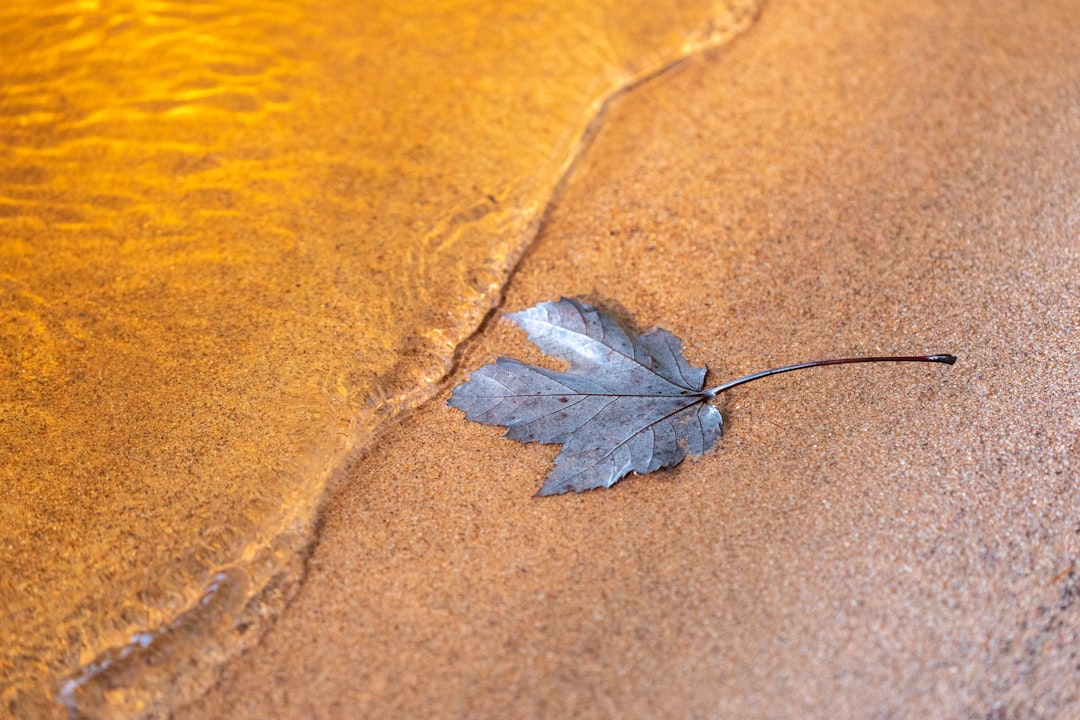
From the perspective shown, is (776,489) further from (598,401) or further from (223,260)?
(223,260)

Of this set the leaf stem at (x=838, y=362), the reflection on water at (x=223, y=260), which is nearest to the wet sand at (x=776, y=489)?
the leaf stem at (x=838, y=362)

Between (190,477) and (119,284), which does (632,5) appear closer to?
(119,284)

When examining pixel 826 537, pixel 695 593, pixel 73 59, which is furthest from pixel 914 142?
pixel 73 59

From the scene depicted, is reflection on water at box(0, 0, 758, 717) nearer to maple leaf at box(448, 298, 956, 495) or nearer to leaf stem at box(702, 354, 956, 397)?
maple leaf at box(448, 298, 956, 495)

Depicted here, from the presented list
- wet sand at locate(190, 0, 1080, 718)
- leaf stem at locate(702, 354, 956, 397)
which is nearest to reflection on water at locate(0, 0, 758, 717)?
wet sand at locate(190, 0, 1080, 718)

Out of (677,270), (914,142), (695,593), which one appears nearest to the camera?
(695,593)

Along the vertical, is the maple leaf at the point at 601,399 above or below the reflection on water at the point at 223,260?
below

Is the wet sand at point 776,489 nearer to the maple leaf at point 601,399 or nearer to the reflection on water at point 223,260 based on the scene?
the maple leaf at point 601,399

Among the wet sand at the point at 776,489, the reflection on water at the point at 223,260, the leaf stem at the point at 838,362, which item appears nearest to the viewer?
the wet sand at the point at 776,489
